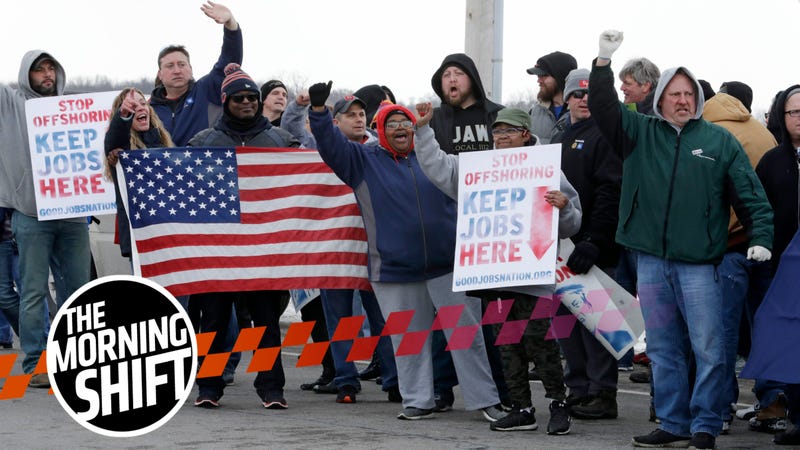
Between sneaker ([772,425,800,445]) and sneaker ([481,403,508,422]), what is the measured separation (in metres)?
1.69

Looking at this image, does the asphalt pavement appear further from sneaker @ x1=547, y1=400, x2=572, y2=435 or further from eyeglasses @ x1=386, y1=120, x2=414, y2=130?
eyeglasses @ x1=386, y1=120, x2=414, y2=130

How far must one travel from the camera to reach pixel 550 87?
439 inches

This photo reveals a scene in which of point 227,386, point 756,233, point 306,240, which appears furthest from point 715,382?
point 227,386

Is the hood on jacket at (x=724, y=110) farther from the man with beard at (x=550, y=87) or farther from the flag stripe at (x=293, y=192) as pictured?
the flag stripe at (x=293, y=192)

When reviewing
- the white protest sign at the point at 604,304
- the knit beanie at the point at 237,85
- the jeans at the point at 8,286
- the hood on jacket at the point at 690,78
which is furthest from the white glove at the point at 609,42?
the jeans at the point at 8,286

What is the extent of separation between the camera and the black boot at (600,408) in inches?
364

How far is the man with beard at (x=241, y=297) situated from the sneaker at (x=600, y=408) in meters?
1.94

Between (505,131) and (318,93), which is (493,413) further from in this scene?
(318,93)

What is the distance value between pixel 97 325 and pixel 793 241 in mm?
4166

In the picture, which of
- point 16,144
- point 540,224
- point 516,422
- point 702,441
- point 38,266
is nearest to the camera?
point 702,441

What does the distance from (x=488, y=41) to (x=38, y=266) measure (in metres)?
6.16

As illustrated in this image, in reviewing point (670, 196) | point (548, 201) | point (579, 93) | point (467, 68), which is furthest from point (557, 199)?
point (467, 68)

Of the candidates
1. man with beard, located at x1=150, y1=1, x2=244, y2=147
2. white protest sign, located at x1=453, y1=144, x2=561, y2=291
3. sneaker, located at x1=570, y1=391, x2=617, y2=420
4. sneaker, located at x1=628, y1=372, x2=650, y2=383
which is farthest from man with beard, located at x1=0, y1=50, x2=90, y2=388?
sneaker, located at x1=628, y1=372, x2=650, y2=383

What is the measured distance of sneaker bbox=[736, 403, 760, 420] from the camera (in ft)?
29.6
